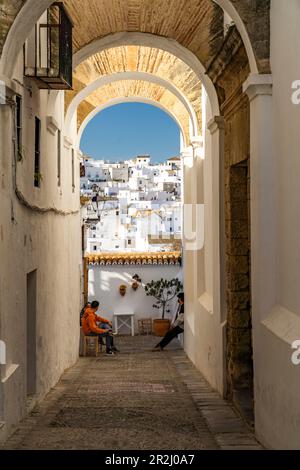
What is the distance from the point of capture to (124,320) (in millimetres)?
21828

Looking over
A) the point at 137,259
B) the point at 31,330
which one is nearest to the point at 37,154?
the point at 31,330

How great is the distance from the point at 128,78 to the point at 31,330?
772 cm

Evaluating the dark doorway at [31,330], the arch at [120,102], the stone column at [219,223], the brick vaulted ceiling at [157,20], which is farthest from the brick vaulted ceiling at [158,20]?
the arch at [120,102]

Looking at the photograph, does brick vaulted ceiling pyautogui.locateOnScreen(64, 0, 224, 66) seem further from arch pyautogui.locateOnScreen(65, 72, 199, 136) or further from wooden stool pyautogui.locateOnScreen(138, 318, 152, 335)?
wooden stool pyautogui.locateOnScreen(138, 318, 152, 335)

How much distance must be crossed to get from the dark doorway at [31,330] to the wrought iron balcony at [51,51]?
2.69 metres

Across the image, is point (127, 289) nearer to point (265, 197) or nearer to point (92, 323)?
point (92, 323)

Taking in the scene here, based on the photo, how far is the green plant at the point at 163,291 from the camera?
20750 mm

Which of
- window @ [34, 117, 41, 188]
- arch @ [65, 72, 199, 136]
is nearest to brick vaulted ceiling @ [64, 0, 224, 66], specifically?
window @ [34, 117, 41, 188]

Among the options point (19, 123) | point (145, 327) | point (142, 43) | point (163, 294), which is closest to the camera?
point (19, 123)

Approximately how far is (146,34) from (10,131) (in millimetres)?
5386

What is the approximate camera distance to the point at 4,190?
682cm

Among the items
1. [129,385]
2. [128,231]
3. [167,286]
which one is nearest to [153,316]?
[167,286]

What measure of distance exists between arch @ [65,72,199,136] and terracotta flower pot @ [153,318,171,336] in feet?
26.8

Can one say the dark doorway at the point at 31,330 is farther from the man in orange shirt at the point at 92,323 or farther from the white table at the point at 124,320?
the white table at the point at 124,320
